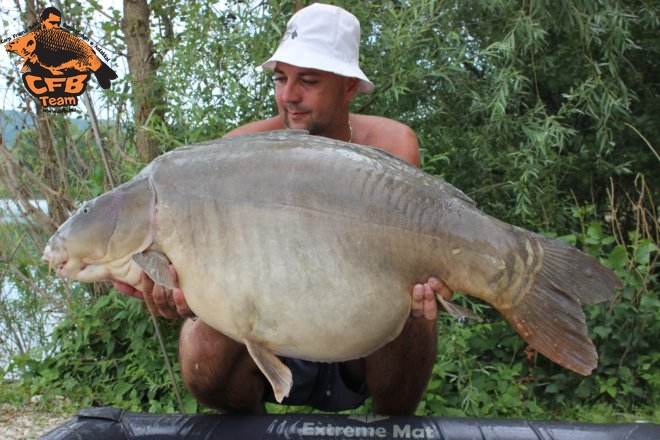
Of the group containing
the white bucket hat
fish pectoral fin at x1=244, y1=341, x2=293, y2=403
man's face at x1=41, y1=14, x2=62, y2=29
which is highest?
the white bucket hat

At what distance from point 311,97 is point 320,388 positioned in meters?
0.72

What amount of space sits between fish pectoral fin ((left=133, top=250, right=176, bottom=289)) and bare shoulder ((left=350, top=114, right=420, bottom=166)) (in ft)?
2.48

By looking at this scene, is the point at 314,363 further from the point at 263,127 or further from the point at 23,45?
the point at 23,45

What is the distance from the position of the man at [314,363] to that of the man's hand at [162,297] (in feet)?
0.83

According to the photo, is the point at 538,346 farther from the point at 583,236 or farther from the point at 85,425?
the point at 583,236

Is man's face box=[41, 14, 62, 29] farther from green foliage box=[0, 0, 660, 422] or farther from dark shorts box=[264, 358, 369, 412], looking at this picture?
dark shorts box=[264, 358, 369, 412]

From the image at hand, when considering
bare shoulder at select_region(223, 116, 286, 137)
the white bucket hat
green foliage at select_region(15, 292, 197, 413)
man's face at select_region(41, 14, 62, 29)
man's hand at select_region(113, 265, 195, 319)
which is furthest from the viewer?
man's face at select_region(41, 14, 62, 29)

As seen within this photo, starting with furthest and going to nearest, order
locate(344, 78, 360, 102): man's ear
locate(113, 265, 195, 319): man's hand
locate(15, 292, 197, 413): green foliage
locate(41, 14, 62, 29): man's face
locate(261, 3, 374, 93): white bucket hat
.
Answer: locate(41, 14, 62, 29): man's face
locate(15, 292, 197, 413): green foliage
locate(344, 78, 360, 102): man's ear
locate(261, 3, 374, 93): white bucket hat
locate(113, 265, 195, 319): man's hand

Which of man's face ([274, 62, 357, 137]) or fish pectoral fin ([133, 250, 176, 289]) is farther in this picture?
man's face ([274, 62, 357, 137])

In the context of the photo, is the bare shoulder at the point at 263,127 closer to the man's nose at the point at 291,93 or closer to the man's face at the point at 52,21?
the man's nose at the point at 291,93

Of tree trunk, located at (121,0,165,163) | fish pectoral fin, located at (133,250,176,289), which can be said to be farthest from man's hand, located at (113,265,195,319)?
tree trunk, located at (121,0,165,163)

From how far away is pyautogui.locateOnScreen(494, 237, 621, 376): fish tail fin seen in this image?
146 cm

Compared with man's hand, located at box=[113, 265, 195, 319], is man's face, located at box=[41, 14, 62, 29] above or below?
above

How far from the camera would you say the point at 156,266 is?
1.47m
